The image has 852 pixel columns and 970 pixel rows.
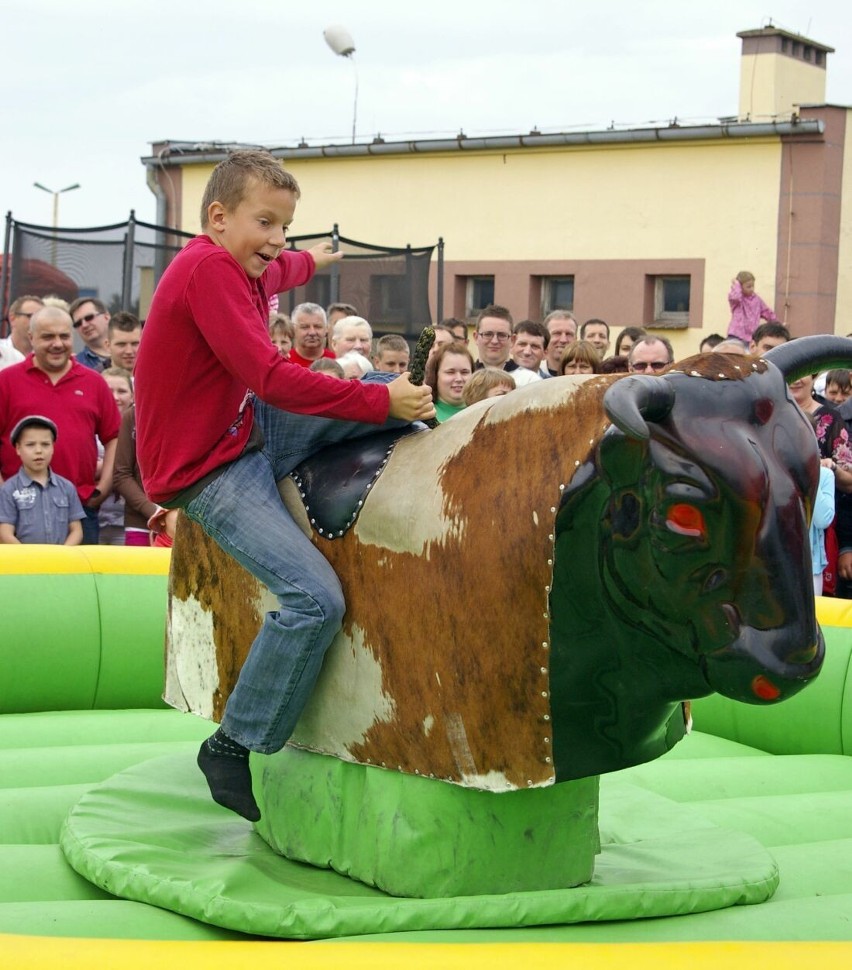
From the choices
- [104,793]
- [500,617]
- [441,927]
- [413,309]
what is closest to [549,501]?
[500,617]

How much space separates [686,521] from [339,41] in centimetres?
1486

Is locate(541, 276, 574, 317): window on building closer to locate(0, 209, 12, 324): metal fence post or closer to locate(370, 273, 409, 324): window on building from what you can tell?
locate(370, 273, 409, 324): window on building

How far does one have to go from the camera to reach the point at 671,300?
18.8 metres

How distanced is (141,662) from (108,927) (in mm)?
2255

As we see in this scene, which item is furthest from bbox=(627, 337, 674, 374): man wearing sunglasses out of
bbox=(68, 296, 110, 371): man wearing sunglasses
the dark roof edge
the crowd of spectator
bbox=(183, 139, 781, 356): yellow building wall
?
bbox=(183, 139, 781, 356): yellow building wall

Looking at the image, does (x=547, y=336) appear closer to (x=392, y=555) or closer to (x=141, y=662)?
(x=141, y=662)

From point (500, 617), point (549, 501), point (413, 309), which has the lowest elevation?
point (500, 617)

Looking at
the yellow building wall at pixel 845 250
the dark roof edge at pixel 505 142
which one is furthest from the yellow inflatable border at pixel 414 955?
the yellow building wall at pixel 845 250

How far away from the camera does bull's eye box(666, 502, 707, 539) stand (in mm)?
2873

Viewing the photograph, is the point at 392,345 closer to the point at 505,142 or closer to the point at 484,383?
the point at 484,383

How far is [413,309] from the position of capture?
37.7ft

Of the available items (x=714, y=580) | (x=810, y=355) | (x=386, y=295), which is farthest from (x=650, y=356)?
(x=386, y=295)

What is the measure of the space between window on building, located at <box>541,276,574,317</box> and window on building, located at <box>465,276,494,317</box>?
0.70m

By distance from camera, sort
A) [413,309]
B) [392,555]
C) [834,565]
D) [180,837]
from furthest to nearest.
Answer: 1. [413,309]
2. [834,565]
3. [180,837]
4. [392,555]
